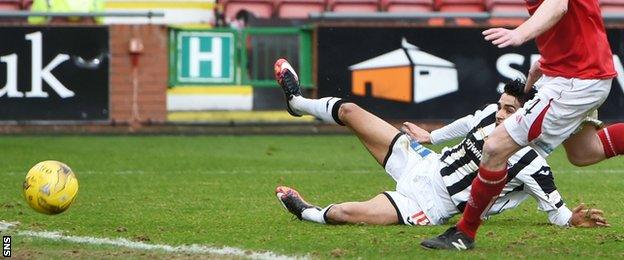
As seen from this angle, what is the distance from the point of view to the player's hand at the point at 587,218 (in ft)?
27.3

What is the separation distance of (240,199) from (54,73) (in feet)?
22.5

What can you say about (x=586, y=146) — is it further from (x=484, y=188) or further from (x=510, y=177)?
(x=484, y=188)

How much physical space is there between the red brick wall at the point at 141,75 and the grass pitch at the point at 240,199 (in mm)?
545

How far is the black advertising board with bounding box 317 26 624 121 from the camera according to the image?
55.2 ft

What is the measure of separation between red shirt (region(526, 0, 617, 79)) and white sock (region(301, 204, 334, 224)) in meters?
1.81

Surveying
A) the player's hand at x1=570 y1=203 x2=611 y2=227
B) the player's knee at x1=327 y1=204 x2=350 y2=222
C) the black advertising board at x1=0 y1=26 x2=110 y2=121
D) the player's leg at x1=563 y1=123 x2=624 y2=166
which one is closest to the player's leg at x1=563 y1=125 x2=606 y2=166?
the player's leg at x1=563 y1=123 x2=624 y2=166

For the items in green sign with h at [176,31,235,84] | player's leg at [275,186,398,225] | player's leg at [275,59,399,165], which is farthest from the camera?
green sign with h at [176,31,235,84]

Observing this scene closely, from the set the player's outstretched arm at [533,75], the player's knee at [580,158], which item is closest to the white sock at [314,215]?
the player's outstretched arm at [533,75]

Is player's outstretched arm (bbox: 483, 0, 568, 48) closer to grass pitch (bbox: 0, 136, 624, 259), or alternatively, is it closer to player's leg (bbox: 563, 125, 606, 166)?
grass pitch (bbox: 0, 136, 624, 259)

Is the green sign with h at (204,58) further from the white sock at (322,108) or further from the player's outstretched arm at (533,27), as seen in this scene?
the player's outstretched arm at (533,27)

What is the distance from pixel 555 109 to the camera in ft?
23.7

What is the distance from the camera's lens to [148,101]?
1700 cm

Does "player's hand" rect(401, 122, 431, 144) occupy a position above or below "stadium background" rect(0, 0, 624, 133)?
above

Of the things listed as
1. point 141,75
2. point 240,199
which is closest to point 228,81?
point 141,75
